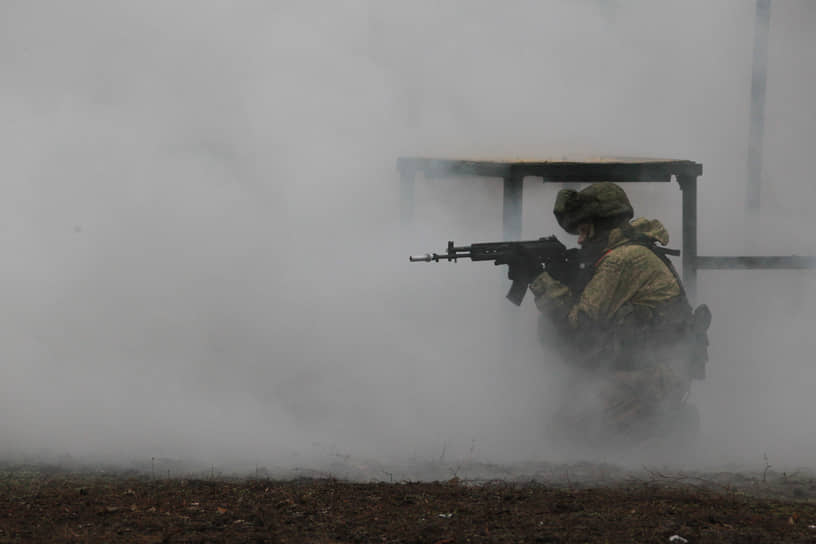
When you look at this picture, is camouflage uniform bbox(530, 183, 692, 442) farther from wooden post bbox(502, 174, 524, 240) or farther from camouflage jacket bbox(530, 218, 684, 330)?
wooden post bbox(502, 174, 524, 240)

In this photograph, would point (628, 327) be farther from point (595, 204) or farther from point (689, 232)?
point (689, 232)

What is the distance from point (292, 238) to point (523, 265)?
207 cm

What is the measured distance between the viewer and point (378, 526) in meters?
4.66

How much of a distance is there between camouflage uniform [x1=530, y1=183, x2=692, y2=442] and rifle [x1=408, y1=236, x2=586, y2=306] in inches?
6.3

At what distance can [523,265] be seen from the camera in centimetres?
736

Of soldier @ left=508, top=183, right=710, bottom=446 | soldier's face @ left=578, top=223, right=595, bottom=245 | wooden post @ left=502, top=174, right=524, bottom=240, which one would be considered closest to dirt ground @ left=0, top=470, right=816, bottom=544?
soldier @ left=508, top=183, right=710, bottom=446

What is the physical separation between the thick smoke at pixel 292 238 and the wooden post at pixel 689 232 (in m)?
0.67

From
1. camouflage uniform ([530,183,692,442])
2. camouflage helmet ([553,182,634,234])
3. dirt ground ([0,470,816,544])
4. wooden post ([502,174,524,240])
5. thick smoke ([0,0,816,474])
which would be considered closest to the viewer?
dirt ground ([0,470,816,544])

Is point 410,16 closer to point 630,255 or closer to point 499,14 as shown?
point 499,14

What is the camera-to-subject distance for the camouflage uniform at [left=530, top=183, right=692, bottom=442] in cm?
711

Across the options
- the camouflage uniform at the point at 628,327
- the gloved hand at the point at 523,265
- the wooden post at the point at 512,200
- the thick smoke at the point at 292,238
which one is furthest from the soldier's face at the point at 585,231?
the wooden post at the point at 512,200

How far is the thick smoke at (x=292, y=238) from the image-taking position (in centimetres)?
767

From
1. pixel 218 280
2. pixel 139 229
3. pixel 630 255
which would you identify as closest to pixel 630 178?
pixel 630 255

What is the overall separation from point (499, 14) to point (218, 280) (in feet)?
11.4
